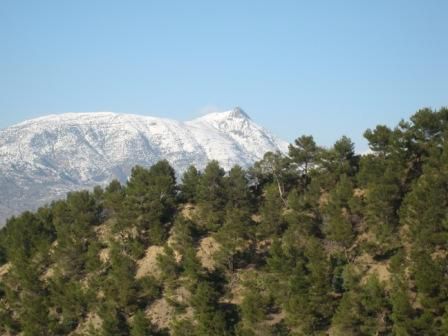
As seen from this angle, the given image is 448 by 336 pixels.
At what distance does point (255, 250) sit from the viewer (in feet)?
239

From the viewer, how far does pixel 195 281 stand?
65.8 m

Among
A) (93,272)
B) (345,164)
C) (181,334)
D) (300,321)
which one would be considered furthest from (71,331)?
(345,164)

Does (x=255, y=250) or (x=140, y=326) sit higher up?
A: (x=255, y=250)

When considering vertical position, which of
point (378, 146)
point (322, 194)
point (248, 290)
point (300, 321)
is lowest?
point (300, 321)

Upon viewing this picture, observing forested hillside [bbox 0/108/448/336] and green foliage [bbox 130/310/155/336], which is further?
green foliage [bbox 130/310/155/336]

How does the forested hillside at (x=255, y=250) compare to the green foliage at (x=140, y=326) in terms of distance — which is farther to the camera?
the green foliage at (x=140, y=326)

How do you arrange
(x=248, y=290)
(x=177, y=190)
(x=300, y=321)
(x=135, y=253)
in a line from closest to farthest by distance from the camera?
(x=300, y=321)
(x=248, y=290)
(x=135, y=253)
(x=177, y=190)

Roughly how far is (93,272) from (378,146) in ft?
147

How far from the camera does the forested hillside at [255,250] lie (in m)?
58.1

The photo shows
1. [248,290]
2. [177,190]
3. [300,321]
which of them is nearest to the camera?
[300,321]

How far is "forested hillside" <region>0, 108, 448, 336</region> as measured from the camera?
191 ft

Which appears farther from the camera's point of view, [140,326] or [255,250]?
[255,250]

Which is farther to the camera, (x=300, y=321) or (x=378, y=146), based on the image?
(x=378, y=146)

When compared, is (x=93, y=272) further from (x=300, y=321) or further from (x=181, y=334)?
(x=300, y=321)
